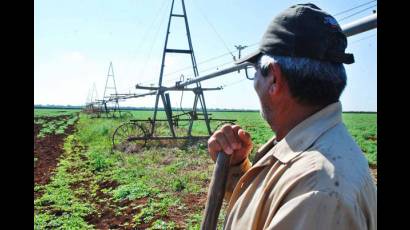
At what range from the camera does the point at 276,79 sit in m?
1.73

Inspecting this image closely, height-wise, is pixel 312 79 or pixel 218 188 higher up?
pixel 312 79

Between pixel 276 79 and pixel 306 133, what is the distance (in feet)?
0.98

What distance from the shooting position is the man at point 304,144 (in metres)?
1.27

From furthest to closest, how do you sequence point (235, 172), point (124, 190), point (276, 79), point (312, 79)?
point (124, 190) → point (235, 172) → point (276, 79) → point (312, 79)

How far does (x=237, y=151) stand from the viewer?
89.8 inches

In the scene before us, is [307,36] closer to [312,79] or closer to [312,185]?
[312,79]

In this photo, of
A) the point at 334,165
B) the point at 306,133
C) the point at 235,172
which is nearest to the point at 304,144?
the point at 306,133

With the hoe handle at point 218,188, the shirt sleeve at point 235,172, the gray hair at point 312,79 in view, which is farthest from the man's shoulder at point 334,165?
the shirt sleeve at point 235,172

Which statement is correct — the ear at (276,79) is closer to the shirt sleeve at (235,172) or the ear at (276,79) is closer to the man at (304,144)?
the man at (304,144)

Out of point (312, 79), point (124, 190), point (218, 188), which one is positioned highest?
point (312, 79)

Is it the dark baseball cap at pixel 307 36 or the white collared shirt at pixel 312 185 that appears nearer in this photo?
the white collared shirt at pixel 312 185
